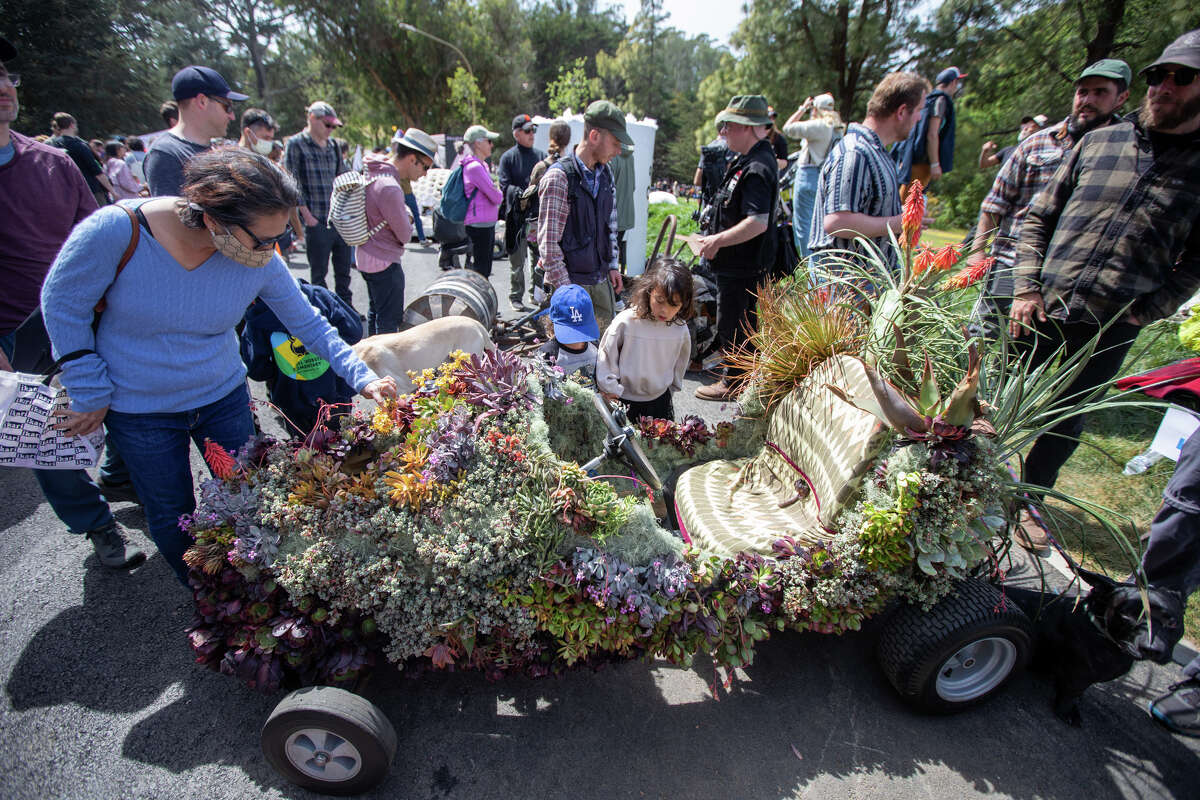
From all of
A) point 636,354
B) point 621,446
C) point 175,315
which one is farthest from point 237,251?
point 636,354

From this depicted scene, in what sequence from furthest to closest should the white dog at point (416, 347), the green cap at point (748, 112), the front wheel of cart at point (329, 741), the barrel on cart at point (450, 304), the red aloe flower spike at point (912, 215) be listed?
the barrel on cart at point (450, 304)
the green cap at point (748, 112)
the white dog at point (416, 347)
the red aloe flower spike at point (912, 215)
the front wheel of cart at point (329, 741)

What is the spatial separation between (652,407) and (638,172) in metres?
5.48

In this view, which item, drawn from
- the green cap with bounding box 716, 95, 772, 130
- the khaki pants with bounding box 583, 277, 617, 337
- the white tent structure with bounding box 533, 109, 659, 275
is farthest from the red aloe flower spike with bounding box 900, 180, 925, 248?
the white tent structure with bounding box 533, 109, 659, 275

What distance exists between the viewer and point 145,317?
6.54ft

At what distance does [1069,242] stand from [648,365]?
221 centimetres

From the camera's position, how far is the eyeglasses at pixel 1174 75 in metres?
2.43

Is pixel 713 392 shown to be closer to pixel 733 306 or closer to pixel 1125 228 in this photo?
pixel 733 306

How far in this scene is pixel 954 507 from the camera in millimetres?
1935

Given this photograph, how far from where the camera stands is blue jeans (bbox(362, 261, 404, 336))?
15.0ft

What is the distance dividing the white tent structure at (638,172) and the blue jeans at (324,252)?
3551 millimetres

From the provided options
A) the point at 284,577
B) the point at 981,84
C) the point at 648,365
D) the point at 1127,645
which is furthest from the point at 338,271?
the point at 981,84

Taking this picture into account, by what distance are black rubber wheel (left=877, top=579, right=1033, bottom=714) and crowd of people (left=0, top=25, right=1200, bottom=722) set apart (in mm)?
325

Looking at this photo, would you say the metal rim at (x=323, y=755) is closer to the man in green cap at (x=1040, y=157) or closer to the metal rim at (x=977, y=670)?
the metal rim at (x=977, y=670)

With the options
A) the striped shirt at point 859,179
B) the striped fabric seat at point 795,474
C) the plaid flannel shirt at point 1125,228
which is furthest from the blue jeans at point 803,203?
the striped fabric seat at point 795,474
